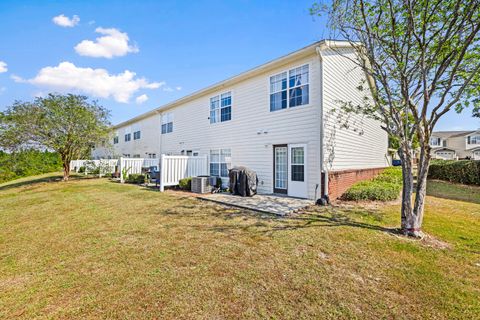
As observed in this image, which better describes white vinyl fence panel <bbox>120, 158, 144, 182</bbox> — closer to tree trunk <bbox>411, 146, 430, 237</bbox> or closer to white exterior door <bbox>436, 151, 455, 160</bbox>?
tree trunk <bbox>411, 146, 430, 237</bbox>

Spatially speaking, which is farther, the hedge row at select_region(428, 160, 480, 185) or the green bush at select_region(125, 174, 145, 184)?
the green bush at select_region(125, 174, 145, 184)

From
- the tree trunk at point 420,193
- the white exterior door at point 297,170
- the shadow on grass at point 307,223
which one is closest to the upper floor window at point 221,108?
the white exterior door at point 297,170

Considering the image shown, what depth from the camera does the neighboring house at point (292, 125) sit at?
8.27 meters

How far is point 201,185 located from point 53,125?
1239 centimetres

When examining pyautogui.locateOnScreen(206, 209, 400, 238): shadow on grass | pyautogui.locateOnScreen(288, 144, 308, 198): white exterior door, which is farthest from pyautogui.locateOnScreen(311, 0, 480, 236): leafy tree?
pyautogui.locateOnScreen(288, 144, 308, 198): white exterior door

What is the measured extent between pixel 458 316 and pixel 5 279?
6.02m

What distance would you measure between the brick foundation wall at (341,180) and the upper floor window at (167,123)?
489 inches

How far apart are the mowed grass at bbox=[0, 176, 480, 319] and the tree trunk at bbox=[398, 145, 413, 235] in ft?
1.54

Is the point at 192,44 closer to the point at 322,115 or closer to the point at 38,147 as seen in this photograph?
the point at 322,115

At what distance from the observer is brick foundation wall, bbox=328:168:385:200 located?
8.25 m

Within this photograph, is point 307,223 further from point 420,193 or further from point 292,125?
point 292,125

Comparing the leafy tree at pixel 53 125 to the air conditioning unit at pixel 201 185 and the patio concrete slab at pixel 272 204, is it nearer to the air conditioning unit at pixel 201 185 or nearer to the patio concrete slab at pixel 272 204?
the air conditioning unit at pixel 201 185

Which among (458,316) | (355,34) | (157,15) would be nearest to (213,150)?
(157,15)

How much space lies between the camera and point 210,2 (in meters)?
9.19
